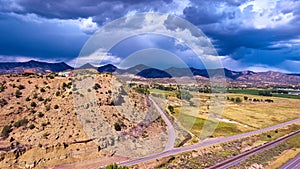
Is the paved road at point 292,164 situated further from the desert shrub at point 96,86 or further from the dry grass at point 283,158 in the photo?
the desert shrub at point 96,86

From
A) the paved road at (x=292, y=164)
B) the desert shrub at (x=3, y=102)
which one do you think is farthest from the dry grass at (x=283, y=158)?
the desert shrub at (x=3, y=102)

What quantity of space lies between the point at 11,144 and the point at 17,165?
616cm

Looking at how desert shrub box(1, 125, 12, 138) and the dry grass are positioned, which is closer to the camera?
desert shrub box(1, 125, 12, 138)

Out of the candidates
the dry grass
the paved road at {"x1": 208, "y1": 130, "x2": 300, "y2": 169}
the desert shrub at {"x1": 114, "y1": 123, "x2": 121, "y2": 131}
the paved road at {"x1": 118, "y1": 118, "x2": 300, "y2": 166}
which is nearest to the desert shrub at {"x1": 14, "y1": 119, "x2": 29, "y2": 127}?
the desert shrub at {"x1": 114, "y1": 123, "x2": 121, "y2": 131}

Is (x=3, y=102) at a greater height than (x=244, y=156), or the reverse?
(x=3, y=102)

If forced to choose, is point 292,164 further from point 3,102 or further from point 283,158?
point 3,102

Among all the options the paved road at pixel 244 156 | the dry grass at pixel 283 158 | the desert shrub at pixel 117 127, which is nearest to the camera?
the paved road at pixel 244 156

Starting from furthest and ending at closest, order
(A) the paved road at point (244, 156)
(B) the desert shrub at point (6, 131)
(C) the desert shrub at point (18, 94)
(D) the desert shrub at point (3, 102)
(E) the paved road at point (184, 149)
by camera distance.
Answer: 1. (C) the desert shrub at point (18, 94)
2. (D) the desert shrub at point (3, 102)
3. (A) the paved road at point (244, 156)
4. (B) the desert shrub at point (6, 131)
5. (E) the paved road at point (184, 149)

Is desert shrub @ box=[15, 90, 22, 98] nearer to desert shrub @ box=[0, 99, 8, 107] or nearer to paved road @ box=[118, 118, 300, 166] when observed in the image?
desert shrub @ box=[0, 99, 8, 107]

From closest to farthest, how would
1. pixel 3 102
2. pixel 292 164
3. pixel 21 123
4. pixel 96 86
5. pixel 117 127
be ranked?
pixel 21 123
pixel 292 164
pixel 117 127
pixel 3 102
pixel 96 86

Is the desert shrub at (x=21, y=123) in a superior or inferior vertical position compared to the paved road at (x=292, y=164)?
superior

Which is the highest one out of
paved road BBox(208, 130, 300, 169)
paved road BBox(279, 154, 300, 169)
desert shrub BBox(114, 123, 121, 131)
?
desert shrub BBox(114, 123, 121, 131)

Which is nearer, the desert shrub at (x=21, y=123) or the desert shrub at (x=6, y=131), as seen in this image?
the desert shrub at (x=6, y=131)

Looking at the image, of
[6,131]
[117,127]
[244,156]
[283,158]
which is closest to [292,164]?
[283,158]
